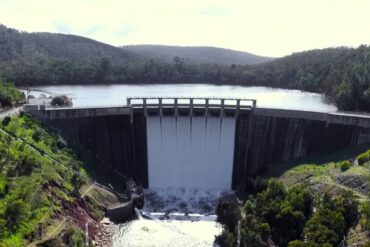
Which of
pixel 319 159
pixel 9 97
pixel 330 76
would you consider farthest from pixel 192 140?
pixel 330 76

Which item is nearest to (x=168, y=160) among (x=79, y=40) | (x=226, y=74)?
(x=226, y=74)

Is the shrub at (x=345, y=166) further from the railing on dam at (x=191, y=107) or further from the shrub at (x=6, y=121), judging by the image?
the shrub at (x=6, y=121)

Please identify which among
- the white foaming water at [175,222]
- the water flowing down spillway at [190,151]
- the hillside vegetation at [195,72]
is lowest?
the white foaming water at [175,222]

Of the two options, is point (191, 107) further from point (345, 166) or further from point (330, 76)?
point (330, 76)

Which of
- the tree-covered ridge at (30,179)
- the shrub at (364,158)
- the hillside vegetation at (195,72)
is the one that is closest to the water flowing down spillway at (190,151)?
the tree-covered ridge at (30,179)

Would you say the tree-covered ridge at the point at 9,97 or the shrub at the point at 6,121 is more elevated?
the tree-covered ridge at the point at 9,97

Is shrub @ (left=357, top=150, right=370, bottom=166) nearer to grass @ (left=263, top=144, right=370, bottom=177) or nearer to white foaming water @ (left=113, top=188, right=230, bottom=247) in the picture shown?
grass @ (left=263, top=144, right=370, bottom=177)

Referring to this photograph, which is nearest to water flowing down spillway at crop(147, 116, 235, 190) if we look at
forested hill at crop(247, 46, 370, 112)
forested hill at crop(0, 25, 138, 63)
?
forested hill at crop(247, 46, 370, 112)
